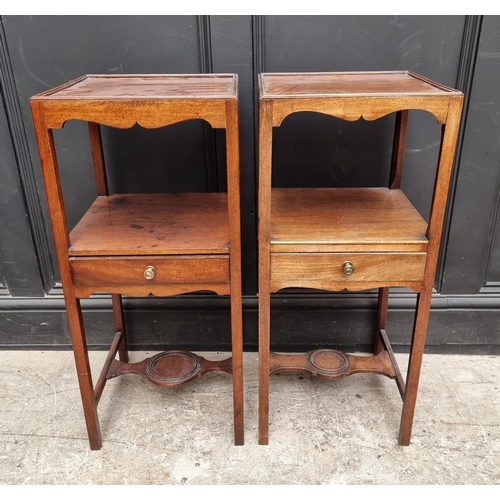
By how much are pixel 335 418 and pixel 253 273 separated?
696 mm

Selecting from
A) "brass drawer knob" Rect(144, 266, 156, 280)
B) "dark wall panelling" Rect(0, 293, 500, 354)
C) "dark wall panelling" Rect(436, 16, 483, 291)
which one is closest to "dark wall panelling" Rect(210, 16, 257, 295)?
"dark wall panelling" Rect(0, 293, 500, 354)

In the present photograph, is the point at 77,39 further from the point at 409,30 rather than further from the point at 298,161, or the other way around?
the point at 409,30

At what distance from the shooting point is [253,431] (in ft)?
6.46

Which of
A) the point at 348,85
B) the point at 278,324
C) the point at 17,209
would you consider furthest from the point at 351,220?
the point at 17,209

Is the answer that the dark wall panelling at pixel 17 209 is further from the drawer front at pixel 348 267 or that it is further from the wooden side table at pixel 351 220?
the drawer front at pixel 348 267

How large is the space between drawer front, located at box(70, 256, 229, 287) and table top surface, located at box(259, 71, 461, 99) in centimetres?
54

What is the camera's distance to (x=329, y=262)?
162 centimetres

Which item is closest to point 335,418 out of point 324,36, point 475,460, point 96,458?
point 475,460

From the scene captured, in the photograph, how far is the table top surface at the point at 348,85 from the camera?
56.2 inches

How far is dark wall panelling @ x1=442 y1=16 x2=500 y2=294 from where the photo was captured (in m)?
1.92

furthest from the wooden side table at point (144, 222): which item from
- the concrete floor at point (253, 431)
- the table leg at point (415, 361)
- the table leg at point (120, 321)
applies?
the table leg at point (415, 361)

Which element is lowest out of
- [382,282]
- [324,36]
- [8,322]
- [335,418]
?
[335,418]

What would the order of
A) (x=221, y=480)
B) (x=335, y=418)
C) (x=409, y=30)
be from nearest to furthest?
1. (x=221, y=480)
2. (x=409, y=30)
3. (x=335, y=418)

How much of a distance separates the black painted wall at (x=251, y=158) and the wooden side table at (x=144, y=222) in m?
0.19
